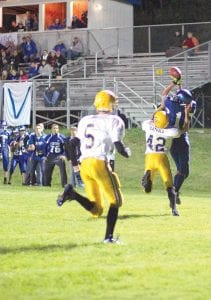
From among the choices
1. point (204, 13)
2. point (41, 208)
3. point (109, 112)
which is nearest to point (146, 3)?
point (204, 13)

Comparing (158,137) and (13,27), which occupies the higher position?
(13,27)

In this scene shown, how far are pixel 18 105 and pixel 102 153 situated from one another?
66.6ft

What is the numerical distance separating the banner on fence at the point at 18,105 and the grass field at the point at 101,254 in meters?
14.9

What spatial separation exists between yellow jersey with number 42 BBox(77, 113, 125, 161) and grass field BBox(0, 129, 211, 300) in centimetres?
109

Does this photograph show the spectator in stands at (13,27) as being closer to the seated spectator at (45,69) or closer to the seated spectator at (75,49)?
the seated spectator at (75,49)

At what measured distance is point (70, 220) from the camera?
13.0 metres

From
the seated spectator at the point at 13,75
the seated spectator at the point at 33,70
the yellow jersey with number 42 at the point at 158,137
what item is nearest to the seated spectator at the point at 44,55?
the seated spectator at the point at 33,70

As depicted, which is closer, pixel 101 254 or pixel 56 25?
pixel 101 254

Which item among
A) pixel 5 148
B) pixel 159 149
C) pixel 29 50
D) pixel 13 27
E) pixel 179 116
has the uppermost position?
pixel 13 27

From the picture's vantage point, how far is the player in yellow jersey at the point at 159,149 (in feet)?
45.2

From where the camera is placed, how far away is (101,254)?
31.7 ft

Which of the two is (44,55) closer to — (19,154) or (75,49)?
(75,49)

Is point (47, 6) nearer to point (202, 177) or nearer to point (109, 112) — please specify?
point (202, 177)

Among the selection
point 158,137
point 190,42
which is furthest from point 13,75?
point 158,137
